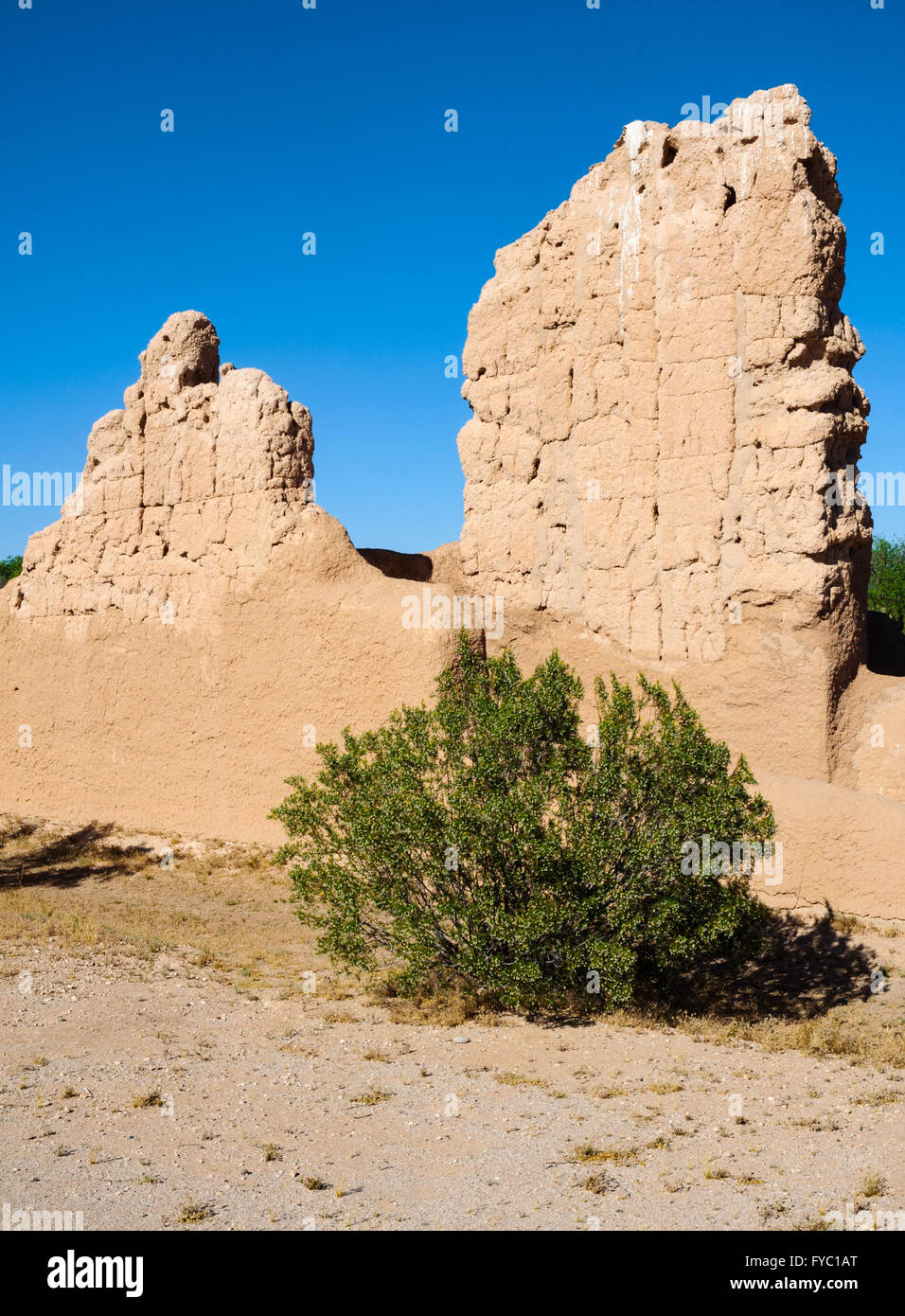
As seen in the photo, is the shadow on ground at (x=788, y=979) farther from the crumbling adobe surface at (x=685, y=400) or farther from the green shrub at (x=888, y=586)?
the green shrub at (x=888, y=586)

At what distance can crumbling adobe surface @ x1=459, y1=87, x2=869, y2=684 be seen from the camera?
12.7 m

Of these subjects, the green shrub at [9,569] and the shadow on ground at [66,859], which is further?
the green shrub at [9,569]

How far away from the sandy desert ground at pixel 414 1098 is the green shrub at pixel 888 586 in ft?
64.9

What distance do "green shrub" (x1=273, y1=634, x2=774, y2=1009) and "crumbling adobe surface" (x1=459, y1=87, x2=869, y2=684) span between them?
377cm

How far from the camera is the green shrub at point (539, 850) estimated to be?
9.16 meters

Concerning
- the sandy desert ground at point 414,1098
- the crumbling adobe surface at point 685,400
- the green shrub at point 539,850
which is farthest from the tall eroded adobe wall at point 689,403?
the sandy desert ground at point 414,1098

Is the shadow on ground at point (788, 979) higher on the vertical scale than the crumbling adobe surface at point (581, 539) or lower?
lower

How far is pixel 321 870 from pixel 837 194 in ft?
34.0

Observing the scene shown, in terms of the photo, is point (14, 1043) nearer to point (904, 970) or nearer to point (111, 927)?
point (111, 927)

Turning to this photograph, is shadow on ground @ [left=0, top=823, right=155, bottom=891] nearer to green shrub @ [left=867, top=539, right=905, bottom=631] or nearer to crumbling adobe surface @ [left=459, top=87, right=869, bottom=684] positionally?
crumbling adobe surface @ [left=459, top=87, right=869, bottom=684]

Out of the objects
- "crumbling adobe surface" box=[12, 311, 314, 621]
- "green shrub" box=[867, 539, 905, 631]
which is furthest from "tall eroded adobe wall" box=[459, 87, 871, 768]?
"green shrub" box=[867, 539, 905, 631]

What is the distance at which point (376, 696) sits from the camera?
14602 mm

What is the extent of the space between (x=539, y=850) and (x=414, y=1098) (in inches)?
88.7

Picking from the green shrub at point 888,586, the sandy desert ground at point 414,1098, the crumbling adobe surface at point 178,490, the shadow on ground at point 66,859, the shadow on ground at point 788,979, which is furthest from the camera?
the green shrub at point 888,586
